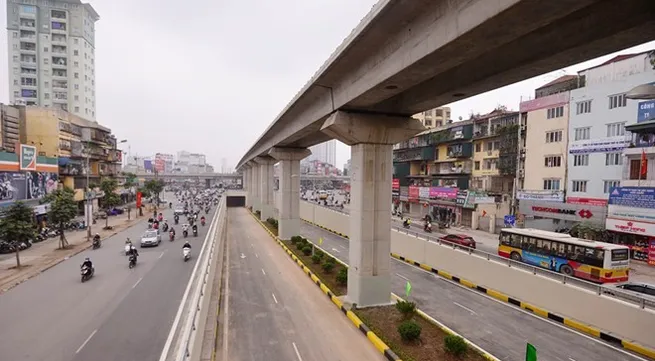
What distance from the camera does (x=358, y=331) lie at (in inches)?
500

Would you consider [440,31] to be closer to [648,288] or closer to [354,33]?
[354,33]

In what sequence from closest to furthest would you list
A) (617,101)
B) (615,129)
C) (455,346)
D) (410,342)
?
(455,346)
(410,342)
(617,101)
(615,129)

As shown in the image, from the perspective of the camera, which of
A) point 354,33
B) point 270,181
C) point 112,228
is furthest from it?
point 270,181

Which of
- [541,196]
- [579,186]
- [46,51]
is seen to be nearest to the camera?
[579,186]

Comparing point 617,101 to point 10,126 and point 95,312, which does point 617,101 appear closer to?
point 95,312

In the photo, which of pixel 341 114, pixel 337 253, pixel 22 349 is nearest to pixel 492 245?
pixel 337 253

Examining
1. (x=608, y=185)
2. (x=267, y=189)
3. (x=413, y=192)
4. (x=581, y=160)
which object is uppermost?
(x=581, y=160)

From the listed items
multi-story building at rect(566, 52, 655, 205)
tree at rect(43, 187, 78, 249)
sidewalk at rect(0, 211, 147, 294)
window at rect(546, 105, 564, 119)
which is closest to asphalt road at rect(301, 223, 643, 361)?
multi-story building at rect(566, 52, 655, 205)

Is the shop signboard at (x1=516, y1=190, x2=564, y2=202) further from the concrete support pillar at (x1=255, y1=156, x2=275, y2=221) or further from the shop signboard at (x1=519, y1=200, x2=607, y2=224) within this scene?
the concrete support pillar at (x1=255, y1=156, x2=275, y2=221)

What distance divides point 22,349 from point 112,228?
1317 inches

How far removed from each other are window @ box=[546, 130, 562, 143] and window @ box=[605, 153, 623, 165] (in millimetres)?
5111

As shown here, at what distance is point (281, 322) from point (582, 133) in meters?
32.6

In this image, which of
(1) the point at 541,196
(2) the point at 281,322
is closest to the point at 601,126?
(1) the point at 541,196

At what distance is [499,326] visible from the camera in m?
13.4
